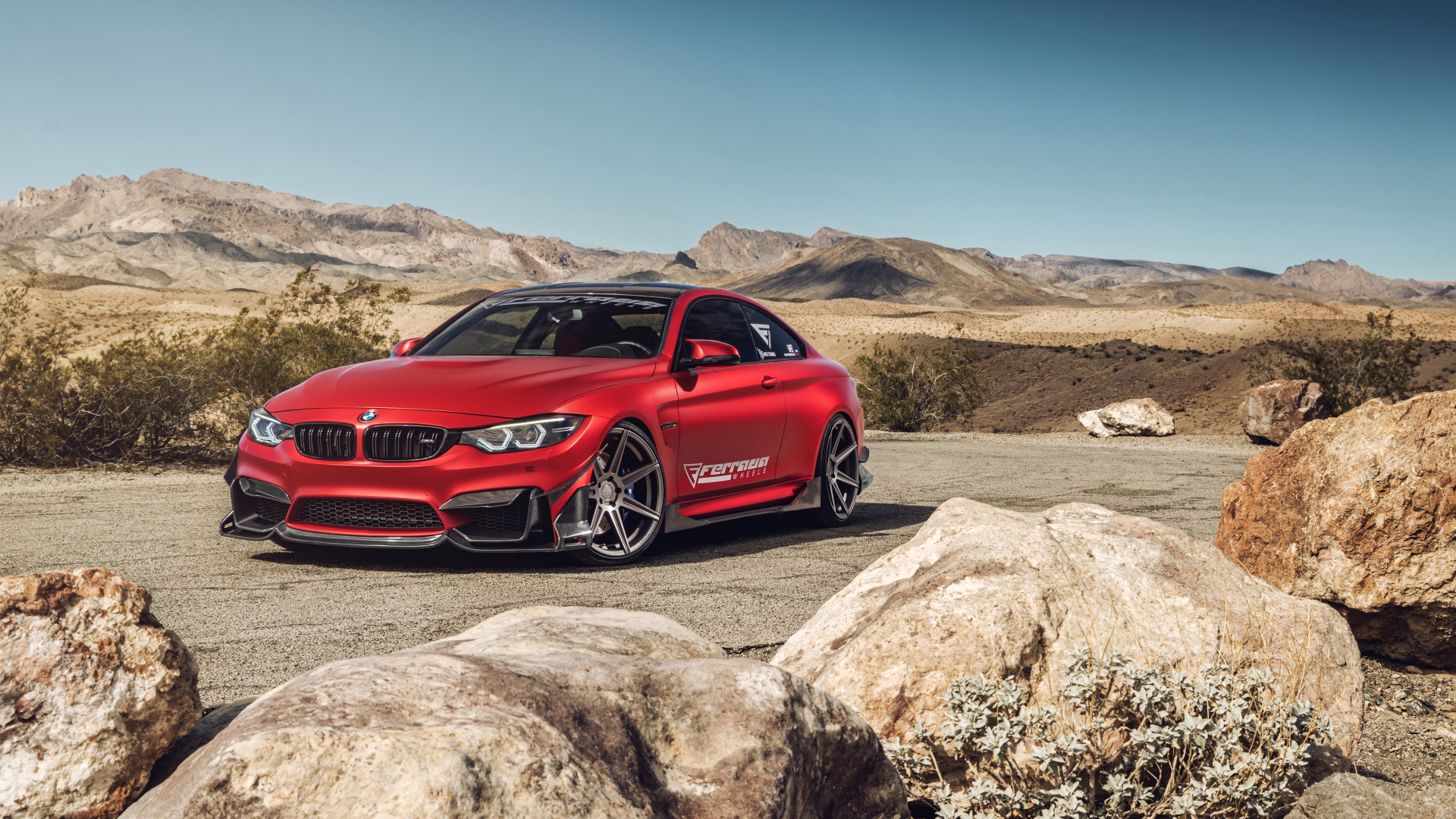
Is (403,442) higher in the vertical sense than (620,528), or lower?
higher

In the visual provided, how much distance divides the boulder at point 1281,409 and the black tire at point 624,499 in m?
15.7

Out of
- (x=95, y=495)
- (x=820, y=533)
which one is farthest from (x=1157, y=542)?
(x=95, y=495)

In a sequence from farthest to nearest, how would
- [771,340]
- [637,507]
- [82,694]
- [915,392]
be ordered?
[915,392] → [771,340] → [637,507] → [82,694]

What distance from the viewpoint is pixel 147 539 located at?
709 centimetres

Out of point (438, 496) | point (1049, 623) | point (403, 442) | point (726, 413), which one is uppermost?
point (726, 413)

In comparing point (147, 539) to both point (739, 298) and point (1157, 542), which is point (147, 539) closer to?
point (739, 298)

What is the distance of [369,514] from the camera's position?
595 centimetres

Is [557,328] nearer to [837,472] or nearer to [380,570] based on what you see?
[380,570]

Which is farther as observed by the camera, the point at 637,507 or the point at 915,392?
the point at 915,392

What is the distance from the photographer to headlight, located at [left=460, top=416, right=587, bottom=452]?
19.0ft

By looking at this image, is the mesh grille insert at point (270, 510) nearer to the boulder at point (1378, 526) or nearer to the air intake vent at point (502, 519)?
the air intake vent at point (502, 519)

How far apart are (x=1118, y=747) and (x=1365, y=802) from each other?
0.61 meters

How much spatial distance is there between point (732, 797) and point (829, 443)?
236 inches

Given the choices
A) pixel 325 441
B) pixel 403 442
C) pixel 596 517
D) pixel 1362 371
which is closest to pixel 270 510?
pixel 325 441
